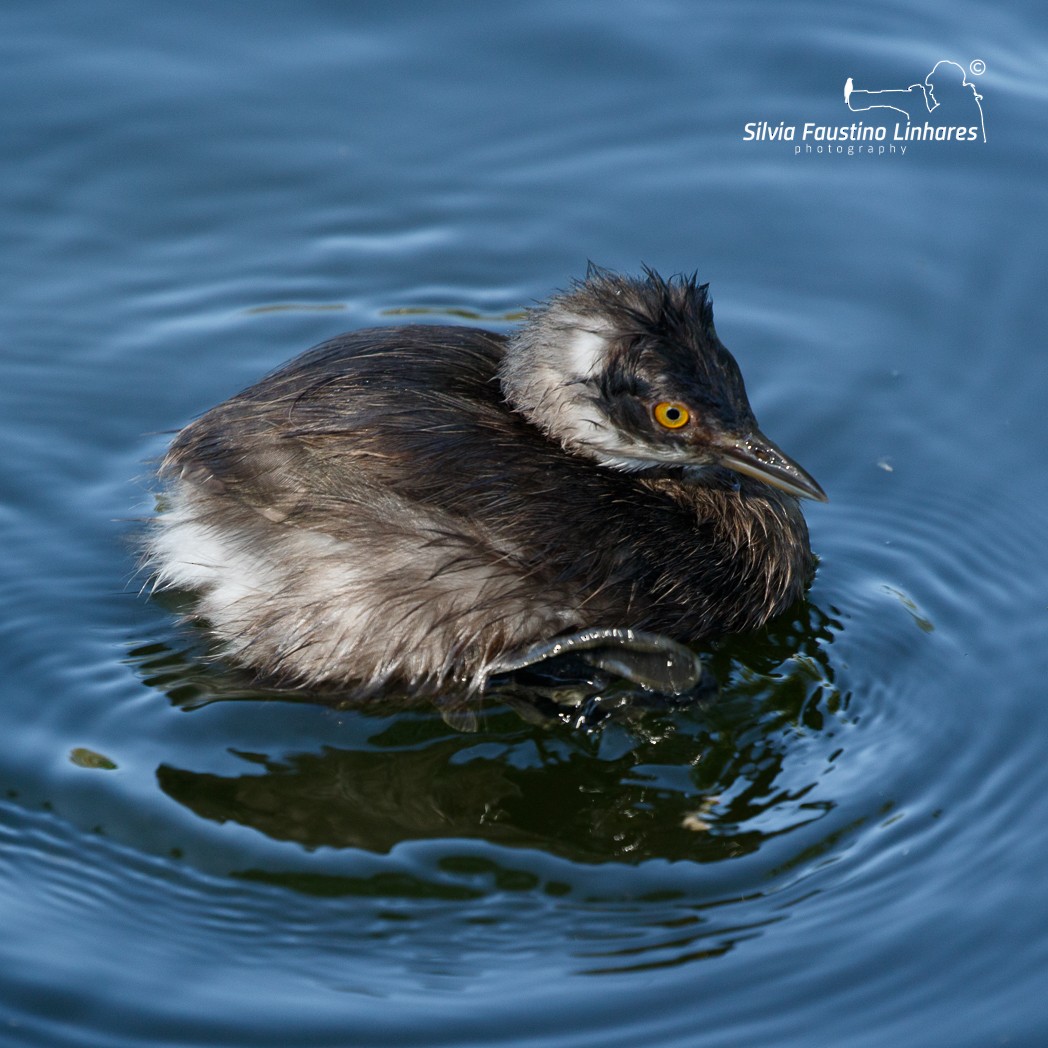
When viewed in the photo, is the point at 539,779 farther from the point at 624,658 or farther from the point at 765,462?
the point at 765,462

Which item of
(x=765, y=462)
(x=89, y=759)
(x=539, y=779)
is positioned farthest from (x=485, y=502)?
(x=89, y=759)

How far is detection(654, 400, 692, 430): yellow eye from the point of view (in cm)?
545

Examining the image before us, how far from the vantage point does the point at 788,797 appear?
4992 millimetres

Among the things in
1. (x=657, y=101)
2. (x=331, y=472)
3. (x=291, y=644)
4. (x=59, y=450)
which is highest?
(x=657, y=101)

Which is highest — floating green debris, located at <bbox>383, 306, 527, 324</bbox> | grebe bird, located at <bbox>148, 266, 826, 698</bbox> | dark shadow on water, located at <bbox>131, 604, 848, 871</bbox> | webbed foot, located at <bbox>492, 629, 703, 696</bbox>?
floating green debris, located at <bbox>383, 306, 527, 324</bbox>

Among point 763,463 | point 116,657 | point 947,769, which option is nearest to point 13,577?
point 116,657

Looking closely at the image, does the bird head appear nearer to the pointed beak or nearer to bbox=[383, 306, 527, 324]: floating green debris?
the pointed beak

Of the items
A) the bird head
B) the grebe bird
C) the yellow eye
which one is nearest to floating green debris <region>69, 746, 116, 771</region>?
the grebe bird

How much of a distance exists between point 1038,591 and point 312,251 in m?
3.46

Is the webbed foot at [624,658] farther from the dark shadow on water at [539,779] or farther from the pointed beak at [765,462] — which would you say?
the pointed beak at [765,462]

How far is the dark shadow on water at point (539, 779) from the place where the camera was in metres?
4.84

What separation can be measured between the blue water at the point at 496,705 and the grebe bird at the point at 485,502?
0.23m

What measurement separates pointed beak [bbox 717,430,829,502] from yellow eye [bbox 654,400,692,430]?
14 cm

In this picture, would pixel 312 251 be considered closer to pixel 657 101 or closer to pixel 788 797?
pixel 657 101
